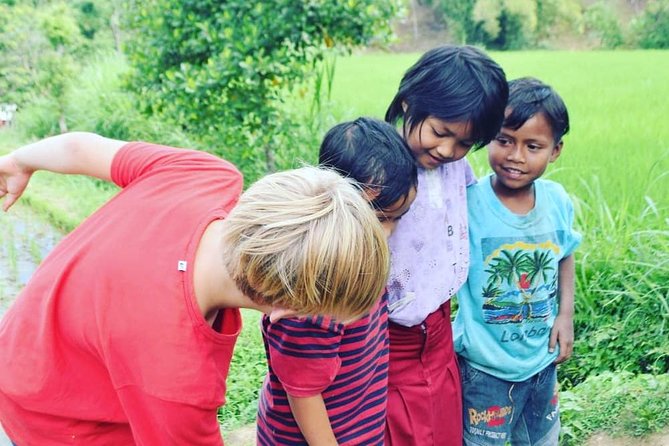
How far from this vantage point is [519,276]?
188 cm

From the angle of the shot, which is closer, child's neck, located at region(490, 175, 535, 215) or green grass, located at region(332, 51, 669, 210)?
child's neck, located at region(490, 175, 535, 215)

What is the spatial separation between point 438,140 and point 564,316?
0.69m

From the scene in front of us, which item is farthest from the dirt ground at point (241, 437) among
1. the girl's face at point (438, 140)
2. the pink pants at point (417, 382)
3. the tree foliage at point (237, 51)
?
the tree foliage at point (237, 51)

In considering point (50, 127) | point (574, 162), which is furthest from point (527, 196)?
point (50, 127)

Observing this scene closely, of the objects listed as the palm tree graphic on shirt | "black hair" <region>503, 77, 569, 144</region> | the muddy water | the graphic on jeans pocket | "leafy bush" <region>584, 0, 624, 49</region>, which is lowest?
the muddy water

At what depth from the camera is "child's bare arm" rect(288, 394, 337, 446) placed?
140 cm

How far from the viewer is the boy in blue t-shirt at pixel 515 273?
185cm

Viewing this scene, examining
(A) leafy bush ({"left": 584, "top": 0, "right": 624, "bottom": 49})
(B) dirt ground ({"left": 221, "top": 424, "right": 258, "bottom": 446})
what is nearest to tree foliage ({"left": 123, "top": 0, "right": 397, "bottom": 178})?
(B) dirt ground ({"left": 221, "top": 424, "right": 258, "bottom": 446})

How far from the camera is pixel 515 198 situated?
1.90 metres

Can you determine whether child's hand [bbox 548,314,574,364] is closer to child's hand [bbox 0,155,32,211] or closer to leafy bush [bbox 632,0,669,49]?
child's hand [bbox 0,155,32,211]

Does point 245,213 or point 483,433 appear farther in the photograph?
point 483,433

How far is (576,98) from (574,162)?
2392 millimetres

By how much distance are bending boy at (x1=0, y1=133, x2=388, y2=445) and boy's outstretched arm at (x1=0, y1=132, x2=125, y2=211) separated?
119mm

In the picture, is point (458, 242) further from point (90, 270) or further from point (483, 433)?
point (90, 270)
